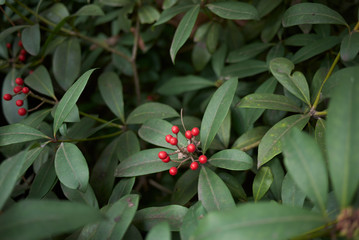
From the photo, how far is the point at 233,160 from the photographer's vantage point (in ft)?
3.63

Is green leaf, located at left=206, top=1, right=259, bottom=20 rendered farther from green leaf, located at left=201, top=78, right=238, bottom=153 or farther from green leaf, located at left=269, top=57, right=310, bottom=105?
green leaf, located at left=201, top=78, right=238, bottom=153

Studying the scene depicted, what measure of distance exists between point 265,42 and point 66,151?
121 centimetres

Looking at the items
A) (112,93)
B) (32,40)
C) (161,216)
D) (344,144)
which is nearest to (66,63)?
(32,40)

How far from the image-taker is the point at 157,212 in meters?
1.13

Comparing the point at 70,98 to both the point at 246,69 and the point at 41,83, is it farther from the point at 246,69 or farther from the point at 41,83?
the point at 246,69

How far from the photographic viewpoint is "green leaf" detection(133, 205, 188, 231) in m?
1.07

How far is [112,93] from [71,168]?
2.30ft

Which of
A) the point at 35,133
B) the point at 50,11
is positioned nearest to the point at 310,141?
the point at 35,133

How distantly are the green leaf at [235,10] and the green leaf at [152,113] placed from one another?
0.53m

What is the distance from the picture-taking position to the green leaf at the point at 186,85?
6.08ft

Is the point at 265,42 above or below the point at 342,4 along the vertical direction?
below

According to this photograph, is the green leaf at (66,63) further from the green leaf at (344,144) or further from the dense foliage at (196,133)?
the green leaf at (344,144)

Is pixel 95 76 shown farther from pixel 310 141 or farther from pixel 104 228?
pixel 310 141

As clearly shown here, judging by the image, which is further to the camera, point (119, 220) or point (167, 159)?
point (167, 159)
